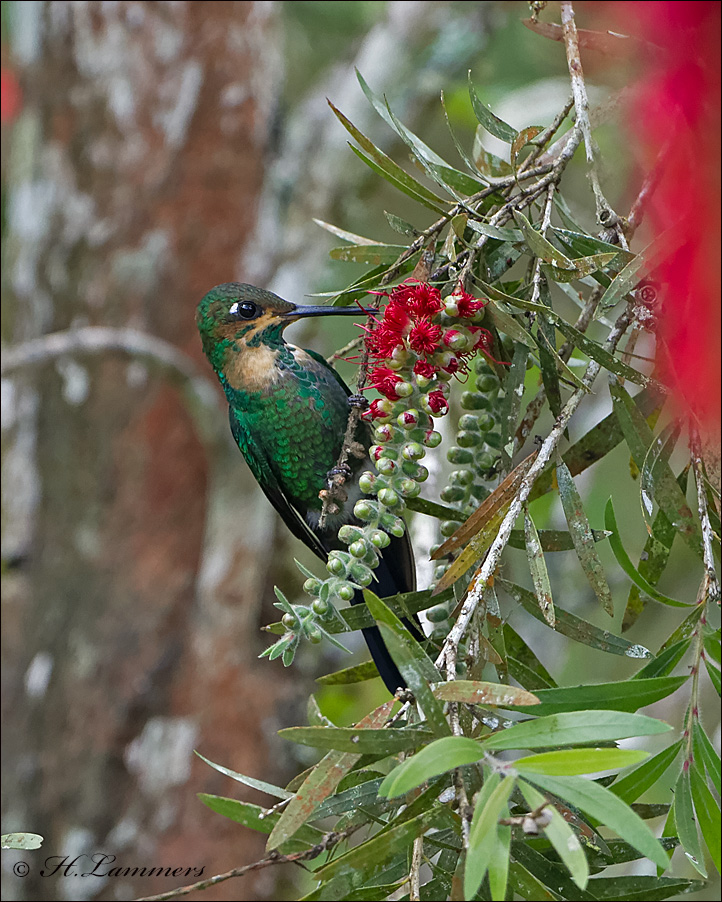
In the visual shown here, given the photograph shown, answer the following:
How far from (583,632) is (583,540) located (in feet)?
0.29

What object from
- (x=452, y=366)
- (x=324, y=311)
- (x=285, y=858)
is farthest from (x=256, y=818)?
(x=324, y=311)

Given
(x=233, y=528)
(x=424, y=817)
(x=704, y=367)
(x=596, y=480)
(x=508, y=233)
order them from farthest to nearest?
1. (x=596, y=480)
2. (x=233, y=528)
3. (x=508, y=233)
4. (x=424, y=817)
5. (x=704, y=367)

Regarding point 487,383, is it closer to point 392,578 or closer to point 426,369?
point 426,369

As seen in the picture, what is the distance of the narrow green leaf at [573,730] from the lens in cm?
51

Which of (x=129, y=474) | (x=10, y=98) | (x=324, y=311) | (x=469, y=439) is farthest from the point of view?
(x=10, y=98)

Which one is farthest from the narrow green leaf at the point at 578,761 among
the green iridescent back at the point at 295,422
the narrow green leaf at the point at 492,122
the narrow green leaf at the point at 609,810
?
the green iridescent back at the point at 295,422

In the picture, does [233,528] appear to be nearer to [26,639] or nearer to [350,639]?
[350,639]

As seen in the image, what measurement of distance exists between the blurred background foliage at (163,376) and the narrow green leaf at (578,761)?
71.4 inches

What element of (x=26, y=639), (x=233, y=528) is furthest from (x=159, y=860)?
(x=233, y=528)

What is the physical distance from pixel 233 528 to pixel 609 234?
1.70m

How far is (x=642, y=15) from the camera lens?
0.49 metres

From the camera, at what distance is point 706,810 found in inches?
25.8

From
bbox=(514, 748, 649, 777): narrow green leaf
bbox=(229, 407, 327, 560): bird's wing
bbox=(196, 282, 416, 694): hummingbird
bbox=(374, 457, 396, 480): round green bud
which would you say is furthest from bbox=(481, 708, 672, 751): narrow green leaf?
bbox=(229, 407, 327, 560): bird's wing

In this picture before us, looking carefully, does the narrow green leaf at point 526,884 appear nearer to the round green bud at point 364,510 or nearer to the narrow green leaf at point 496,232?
the round green bud at point 364,510
